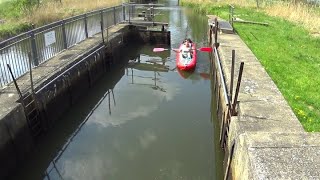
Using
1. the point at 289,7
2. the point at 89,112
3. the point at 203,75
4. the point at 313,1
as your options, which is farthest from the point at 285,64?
the point at 313,1

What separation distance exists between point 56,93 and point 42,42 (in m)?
4.31

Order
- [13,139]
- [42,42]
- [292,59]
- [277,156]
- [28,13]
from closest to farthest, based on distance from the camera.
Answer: [277,156] → [13,139] → [292,59] → [42,42] → [28,13]

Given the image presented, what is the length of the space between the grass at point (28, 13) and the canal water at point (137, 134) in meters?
10.4

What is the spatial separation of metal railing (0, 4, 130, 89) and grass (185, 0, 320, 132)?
773 cm

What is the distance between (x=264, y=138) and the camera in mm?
5785

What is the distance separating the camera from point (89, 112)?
11672 millimetres

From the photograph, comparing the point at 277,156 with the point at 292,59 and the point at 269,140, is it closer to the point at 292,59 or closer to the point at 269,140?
the point at 269,140

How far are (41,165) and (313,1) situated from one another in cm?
3165

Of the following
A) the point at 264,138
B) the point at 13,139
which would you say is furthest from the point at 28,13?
the point at 264,138

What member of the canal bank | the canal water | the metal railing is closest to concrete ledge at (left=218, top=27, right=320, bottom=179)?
the canal bank

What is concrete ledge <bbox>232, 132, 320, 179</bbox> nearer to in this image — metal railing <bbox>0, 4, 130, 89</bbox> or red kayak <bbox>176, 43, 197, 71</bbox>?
metal railing <bbox>0, 4, 130, 89</bbox>

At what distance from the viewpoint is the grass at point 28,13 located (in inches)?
871

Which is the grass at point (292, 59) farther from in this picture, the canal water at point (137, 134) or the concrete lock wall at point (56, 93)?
the concrete lock wall at point (56, 93)

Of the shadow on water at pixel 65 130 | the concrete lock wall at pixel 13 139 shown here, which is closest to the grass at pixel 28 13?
the shadow on water at pixel 65 130
